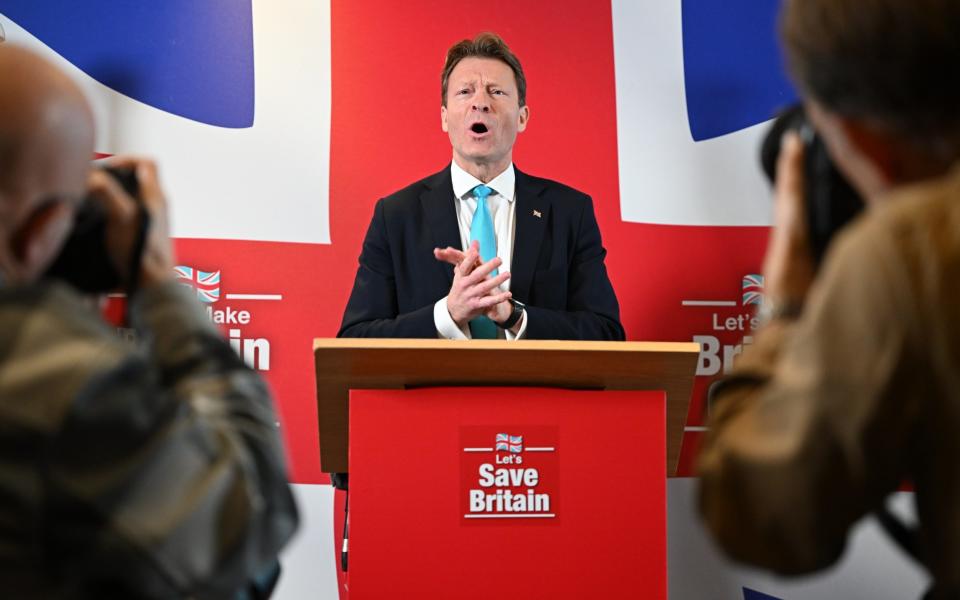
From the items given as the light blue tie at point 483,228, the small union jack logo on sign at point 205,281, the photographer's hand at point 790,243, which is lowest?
the photographer's hand at point 790,243

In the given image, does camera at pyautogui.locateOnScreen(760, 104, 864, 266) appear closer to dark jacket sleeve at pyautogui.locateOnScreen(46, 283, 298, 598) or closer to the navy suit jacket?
dark jacket sleeve at pyautogui.locateOnScreen(46, 283, 298, 598)

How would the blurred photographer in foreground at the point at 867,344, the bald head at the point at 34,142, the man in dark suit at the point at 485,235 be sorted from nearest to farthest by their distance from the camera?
the blurred photographer in foreground at the point at 867,344 < the bald head at the point at 34,142 < the man in dark suit at the point at 485,235

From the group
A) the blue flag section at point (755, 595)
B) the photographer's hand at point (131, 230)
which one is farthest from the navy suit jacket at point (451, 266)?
the photographer's hand at point (131, 230)

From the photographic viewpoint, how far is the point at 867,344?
893 millimetres

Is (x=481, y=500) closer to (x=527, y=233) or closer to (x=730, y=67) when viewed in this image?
(x=527, y=233)

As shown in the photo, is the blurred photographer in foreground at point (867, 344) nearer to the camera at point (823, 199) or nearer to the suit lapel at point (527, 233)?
the camera at point (823, 199)

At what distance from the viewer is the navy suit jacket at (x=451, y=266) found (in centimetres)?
384

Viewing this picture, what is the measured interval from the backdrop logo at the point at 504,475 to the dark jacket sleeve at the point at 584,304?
30.0 inches

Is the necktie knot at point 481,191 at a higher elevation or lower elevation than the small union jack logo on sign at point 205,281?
higher

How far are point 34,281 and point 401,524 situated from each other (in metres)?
1.75

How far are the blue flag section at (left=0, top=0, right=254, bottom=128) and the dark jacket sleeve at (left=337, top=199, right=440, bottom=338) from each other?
3.65 ft

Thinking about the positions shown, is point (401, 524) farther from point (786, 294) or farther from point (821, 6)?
point (821, 6)

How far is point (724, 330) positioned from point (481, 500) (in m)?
2.41

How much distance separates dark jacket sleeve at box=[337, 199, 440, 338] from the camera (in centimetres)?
357
